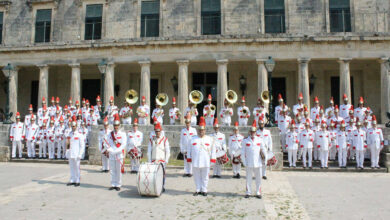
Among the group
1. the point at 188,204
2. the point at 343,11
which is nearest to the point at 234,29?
the point at 343,11

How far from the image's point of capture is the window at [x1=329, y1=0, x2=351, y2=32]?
2028 centimetres

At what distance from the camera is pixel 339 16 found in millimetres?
20375

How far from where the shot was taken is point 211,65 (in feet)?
71.9

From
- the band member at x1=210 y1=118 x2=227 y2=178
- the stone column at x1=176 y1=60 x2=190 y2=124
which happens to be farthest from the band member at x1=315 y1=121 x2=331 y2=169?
the stone column at x1=176 y1=60 x2=190 y2=124

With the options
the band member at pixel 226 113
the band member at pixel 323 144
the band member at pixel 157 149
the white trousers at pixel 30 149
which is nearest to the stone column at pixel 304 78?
the band member at pixel 323 144

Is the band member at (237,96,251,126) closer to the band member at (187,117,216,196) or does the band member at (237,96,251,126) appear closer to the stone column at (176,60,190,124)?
the stone column at (176,60,190,124)

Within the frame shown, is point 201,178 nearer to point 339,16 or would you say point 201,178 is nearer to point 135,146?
point 135,146

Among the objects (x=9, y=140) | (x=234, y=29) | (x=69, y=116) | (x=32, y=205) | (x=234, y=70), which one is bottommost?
(x=32, y=205)

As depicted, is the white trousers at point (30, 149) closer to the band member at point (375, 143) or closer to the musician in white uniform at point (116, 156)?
the musician in white uniform at point (116, 156)

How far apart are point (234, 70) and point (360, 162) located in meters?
11.3

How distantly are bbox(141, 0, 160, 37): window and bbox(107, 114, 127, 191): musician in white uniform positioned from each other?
46.3 ft

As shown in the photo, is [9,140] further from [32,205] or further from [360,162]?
[360,162]

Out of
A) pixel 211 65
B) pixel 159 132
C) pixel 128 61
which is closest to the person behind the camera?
pixel 159 132

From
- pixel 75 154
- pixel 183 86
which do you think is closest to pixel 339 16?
pixel 183 86
